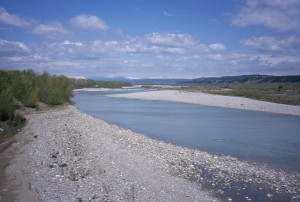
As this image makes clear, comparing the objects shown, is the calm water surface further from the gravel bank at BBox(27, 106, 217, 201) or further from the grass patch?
the grass patch

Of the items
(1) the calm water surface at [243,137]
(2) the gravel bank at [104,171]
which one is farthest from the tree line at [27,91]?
(1) the calm water surface at [243,137]

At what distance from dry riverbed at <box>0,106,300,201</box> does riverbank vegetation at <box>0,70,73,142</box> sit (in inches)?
285

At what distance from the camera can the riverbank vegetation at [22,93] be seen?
28733mm

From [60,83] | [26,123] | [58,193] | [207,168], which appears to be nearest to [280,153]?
[207,168]

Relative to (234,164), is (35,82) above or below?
above

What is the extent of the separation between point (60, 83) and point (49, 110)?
1357 centimetres

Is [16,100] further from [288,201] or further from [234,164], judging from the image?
[288,201]

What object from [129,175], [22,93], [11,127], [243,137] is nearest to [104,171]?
[129,175]

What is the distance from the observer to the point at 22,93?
39438 mm

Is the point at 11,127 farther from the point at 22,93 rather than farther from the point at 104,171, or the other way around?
the point at 104,171

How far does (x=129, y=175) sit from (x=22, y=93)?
29485 millimetres

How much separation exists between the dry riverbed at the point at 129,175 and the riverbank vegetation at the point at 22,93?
23.8 feet

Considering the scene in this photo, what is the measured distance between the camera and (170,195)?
37.3ft

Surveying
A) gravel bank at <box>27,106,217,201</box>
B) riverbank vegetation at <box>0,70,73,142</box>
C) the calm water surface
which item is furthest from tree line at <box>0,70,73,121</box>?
the calm water surface
